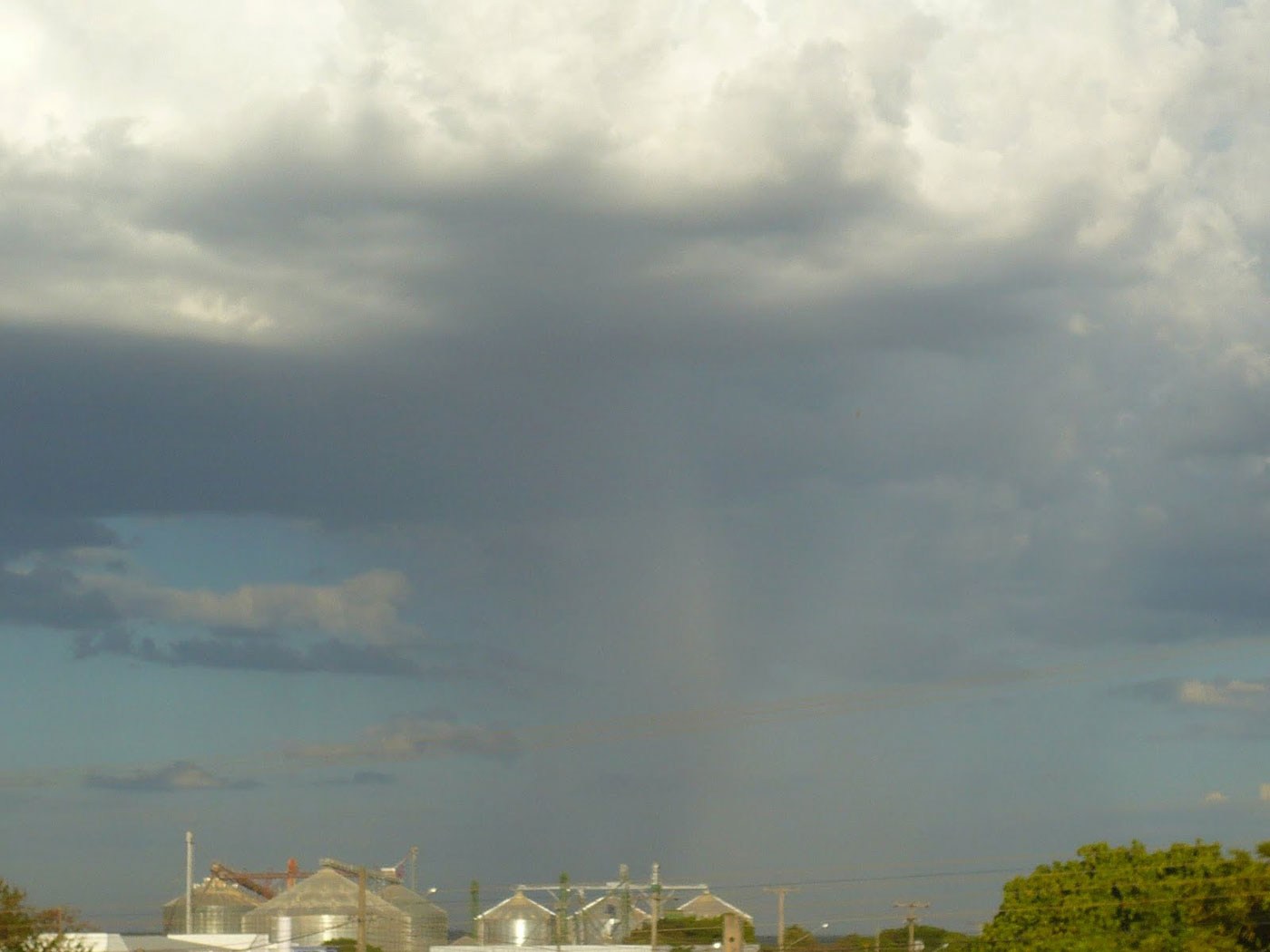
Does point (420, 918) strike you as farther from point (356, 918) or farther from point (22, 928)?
point (22, 928)

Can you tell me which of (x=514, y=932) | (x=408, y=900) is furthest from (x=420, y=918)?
(x=514, y=932)

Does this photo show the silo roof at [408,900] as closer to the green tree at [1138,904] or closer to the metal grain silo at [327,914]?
the metal grain silo at [327,914]

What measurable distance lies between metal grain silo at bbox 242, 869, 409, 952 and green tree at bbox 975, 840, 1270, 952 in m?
70.2

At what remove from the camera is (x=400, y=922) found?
15888 cm

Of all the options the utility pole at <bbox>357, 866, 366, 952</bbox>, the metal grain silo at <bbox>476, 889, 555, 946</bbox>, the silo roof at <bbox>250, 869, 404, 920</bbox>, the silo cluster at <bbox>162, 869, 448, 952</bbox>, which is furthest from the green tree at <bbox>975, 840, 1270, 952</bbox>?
the metal grain silo at <bbox>476, 889, 555, 946</bbox>

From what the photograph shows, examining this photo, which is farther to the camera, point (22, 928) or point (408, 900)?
point (408, 900)

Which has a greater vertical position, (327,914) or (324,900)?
(324,900)

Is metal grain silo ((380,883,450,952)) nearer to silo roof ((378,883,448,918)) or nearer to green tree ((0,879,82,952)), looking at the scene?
silo roof ((378,883,448,918))

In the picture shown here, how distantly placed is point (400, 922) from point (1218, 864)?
9160 centimetres

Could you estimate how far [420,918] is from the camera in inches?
6575

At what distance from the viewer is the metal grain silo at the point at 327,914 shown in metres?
153

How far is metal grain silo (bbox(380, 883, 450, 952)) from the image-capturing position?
531ft

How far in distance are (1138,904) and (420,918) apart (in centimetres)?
9245

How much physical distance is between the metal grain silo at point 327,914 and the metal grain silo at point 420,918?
2108mm
